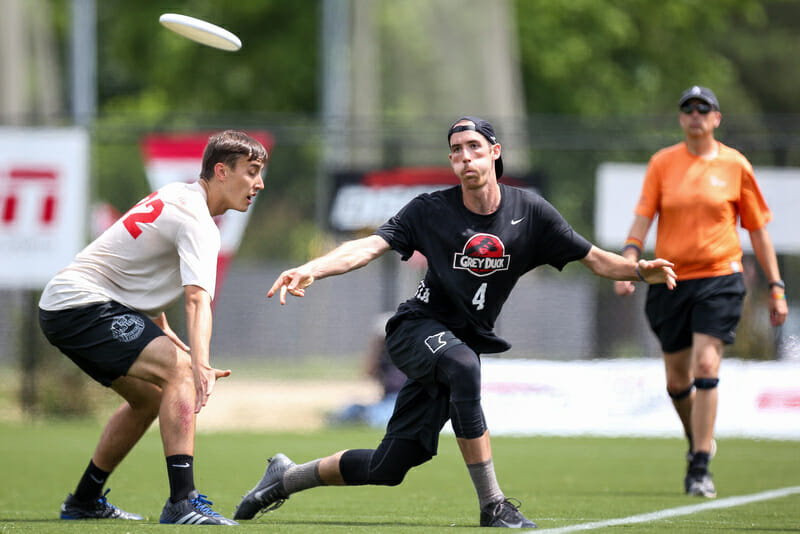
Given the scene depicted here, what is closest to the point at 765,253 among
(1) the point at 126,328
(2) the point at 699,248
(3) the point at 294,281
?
(2) the point at 699,248

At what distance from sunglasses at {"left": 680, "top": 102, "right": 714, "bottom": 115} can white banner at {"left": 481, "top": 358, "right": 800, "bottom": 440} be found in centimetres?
489

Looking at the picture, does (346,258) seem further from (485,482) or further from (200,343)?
(485,482)

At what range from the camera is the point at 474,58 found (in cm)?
2041

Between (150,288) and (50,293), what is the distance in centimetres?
49

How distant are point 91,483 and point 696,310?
13.1 ft

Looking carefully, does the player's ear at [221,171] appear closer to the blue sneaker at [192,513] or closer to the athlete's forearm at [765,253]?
the blue sneaker at [192,513]

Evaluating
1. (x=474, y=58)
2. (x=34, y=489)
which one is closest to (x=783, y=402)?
(x=34, y=489)

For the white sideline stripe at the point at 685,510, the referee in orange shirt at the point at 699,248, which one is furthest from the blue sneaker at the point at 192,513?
the referee in orange shirt at the point at 699,248

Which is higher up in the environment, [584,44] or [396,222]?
[584,44]

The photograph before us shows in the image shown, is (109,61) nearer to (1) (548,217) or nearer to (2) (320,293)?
(2) (320,293)

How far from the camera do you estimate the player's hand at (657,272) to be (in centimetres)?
577

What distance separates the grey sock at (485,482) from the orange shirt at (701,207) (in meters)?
3.04

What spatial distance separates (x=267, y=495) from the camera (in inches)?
240

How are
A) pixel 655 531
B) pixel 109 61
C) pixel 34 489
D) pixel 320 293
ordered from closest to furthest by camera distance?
pixel 655 531
pixel 34 489
pixel 320 293
pixel 109 61
